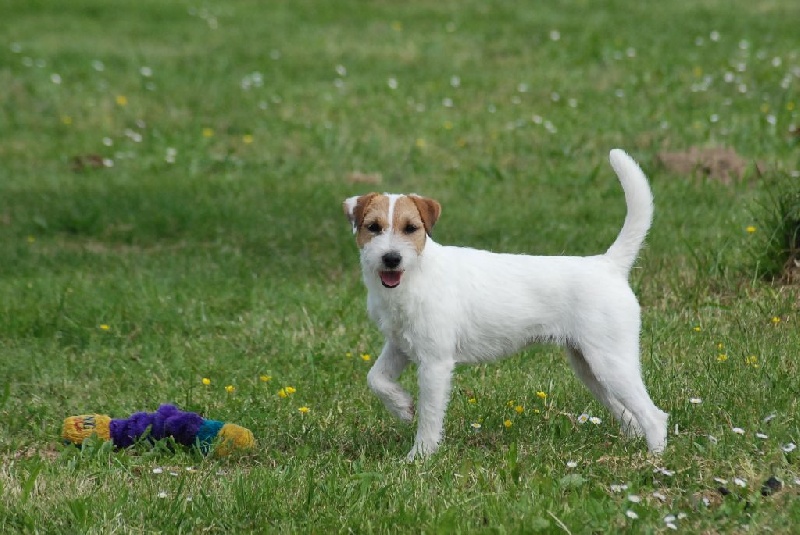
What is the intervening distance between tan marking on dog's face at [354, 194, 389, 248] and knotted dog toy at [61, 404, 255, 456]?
1136 millimetres

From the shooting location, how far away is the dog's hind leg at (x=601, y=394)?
5714 millimetres

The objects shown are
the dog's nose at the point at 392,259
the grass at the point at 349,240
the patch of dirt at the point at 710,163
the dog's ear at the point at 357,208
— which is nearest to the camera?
the grass at the point at 349,240

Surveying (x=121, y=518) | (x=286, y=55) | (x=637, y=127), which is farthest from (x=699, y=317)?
(x=286, y=55)

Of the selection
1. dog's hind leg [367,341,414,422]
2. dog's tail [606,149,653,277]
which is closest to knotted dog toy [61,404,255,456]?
dog's hind leg [367,341,414,422]

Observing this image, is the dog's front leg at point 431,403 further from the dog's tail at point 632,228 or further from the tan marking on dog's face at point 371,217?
the dog's tail at point 632,228

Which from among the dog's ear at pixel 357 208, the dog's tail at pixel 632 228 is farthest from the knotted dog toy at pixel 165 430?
the dog's tail at pixel 632 228

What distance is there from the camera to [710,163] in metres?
11.2

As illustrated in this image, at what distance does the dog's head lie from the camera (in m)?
5.31

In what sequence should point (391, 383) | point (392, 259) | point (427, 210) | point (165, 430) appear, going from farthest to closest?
1. point (165, 430)
2. point (391, 383)
3. point (427, 210)
4. point (392, 259)

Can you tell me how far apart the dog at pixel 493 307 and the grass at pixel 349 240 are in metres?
0.27

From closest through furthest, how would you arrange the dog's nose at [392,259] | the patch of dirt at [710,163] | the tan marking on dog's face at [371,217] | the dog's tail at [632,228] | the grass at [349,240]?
the grass at [349,240] → the dog's nose at [392,259] → the tan marking on dog's face at [371,217] → the dog's tail at [632,228] → the patch of dirt at [710,163]

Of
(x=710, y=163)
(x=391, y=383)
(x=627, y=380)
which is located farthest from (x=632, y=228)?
(x=710, y=163)

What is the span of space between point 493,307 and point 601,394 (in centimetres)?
73

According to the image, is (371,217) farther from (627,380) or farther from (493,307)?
(627,380)
